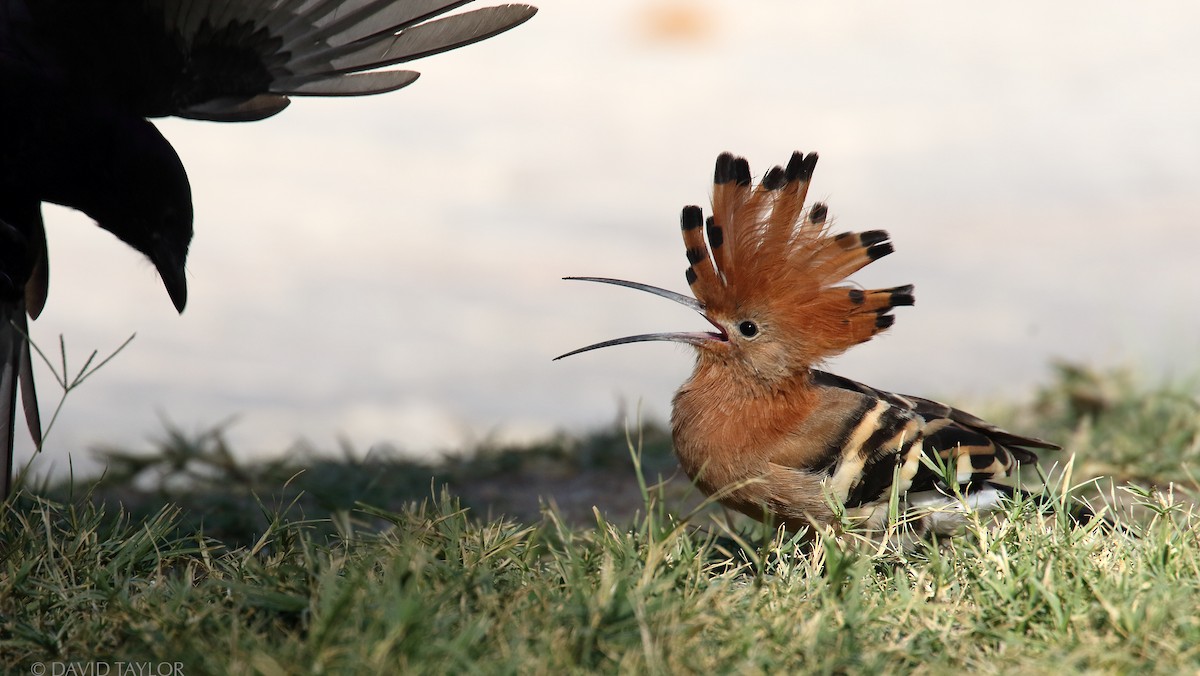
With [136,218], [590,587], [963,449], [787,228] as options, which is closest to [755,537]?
[963,449]

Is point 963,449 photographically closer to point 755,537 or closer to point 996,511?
point 996,511

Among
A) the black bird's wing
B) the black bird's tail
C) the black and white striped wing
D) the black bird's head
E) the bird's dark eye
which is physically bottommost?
the black and white striped wing

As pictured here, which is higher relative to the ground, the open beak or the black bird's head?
the black bird's head

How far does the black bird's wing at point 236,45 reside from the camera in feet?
12.8

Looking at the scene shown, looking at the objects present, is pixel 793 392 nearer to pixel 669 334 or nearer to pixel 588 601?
pixel 669 334

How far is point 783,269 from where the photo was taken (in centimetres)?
351

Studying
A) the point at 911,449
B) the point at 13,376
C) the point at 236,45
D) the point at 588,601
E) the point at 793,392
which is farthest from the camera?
the point at 236,45

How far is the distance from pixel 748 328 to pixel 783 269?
22 centimetres

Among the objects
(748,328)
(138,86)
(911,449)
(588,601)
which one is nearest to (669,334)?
(748,328)

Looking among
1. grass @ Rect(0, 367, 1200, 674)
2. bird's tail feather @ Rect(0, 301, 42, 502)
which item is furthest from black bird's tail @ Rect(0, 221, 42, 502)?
grass @ Rect(0, 367, 1200, 674)

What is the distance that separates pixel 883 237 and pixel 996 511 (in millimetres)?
894

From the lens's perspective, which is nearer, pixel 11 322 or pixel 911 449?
pixel 911 449

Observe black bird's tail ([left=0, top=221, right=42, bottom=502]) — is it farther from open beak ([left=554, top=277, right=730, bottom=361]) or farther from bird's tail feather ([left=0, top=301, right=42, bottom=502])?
open beak ([left=554, top=277, right=730, bottom=361])

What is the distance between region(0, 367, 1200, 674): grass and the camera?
224cm
